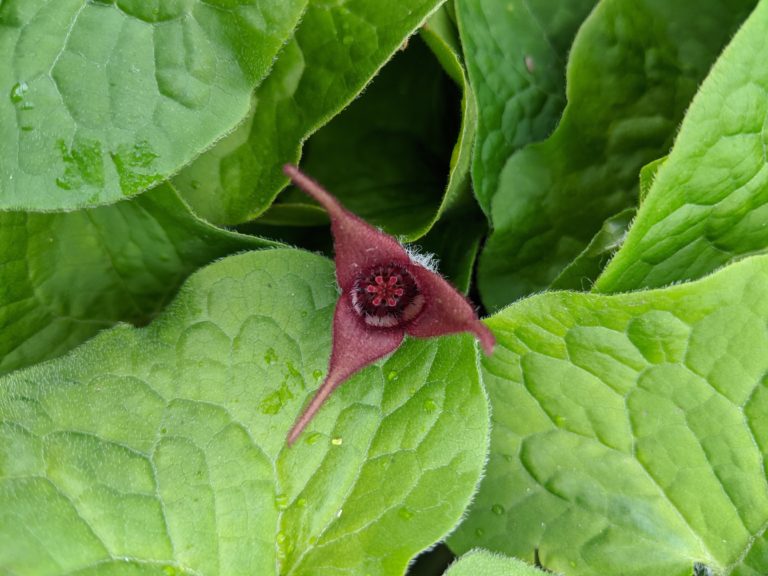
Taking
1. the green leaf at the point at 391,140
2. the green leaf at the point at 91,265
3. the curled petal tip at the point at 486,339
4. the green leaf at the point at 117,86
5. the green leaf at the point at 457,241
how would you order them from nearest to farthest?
the curled petal tip at the point at 486,339, the green leaf at the point at 117,86, the green leaf at the point at 91,265, the green leaf at the point at 457,241, the green leaf at the point at 391,140

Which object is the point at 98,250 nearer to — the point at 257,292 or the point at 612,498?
the point at 257,292

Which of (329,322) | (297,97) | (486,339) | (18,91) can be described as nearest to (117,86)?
(18,91)

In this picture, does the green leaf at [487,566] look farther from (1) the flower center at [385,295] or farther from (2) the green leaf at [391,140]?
(2) the green leaf at [391,140]

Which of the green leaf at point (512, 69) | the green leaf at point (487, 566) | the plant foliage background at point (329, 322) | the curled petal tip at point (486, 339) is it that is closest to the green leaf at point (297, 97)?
the plant foliage background at point (329, 322)

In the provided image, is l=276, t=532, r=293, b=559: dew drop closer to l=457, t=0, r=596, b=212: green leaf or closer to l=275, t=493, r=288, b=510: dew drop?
l=275, t=493, r=288, b=510: dew drop

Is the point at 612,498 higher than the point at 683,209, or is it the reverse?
the point at 683,209

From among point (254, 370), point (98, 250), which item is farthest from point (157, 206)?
point (254, 370)

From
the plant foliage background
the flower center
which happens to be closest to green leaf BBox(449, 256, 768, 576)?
the plant foliage background
